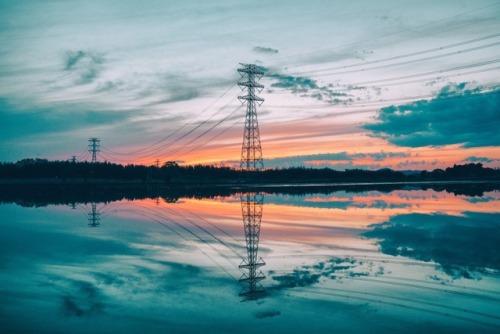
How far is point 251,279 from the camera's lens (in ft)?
29.7

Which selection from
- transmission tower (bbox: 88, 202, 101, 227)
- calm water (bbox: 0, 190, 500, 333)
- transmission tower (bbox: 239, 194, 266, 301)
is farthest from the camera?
transmission tower (bbox: 88, 202, 101, 227)

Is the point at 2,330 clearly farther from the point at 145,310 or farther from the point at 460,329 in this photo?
the point at 460,329

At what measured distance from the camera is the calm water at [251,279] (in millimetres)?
6527

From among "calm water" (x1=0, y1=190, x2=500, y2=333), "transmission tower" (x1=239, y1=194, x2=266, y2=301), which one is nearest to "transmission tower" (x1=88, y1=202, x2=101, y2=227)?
"calm water" (x1=0, y1=190, x2=500, y2=333)

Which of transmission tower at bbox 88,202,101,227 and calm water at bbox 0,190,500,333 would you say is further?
transmission tower at bbox 88,202,101,227

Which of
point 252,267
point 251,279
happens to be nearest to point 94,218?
point 252,267

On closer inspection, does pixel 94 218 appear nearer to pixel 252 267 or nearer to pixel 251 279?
pixel 252 267

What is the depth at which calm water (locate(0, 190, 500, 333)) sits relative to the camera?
21.4 ft

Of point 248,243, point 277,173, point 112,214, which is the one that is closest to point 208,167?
point 277,173

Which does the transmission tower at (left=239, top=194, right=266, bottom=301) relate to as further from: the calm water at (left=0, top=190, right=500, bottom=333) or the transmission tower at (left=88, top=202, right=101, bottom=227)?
the transmission tower at (left=88, top=202, right=101, bottom=227)

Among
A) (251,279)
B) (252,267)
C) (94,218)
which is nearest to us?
(251,279)

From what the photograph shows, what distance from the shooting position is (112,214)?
2367cm

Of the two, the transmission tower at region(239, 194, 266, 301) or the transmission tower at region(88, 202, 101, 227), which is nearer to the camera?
the transmission tower at region(239, 194, 266, 301)

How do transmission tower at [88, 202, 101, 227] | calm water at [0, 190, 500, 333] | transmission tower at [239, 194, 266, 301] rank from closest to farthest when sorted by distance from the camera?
calm water at [0, 190, 500, 333]
transmission tower at [239, 194, 266, 301]
transmission tower at [88, 202, 101, 227]
